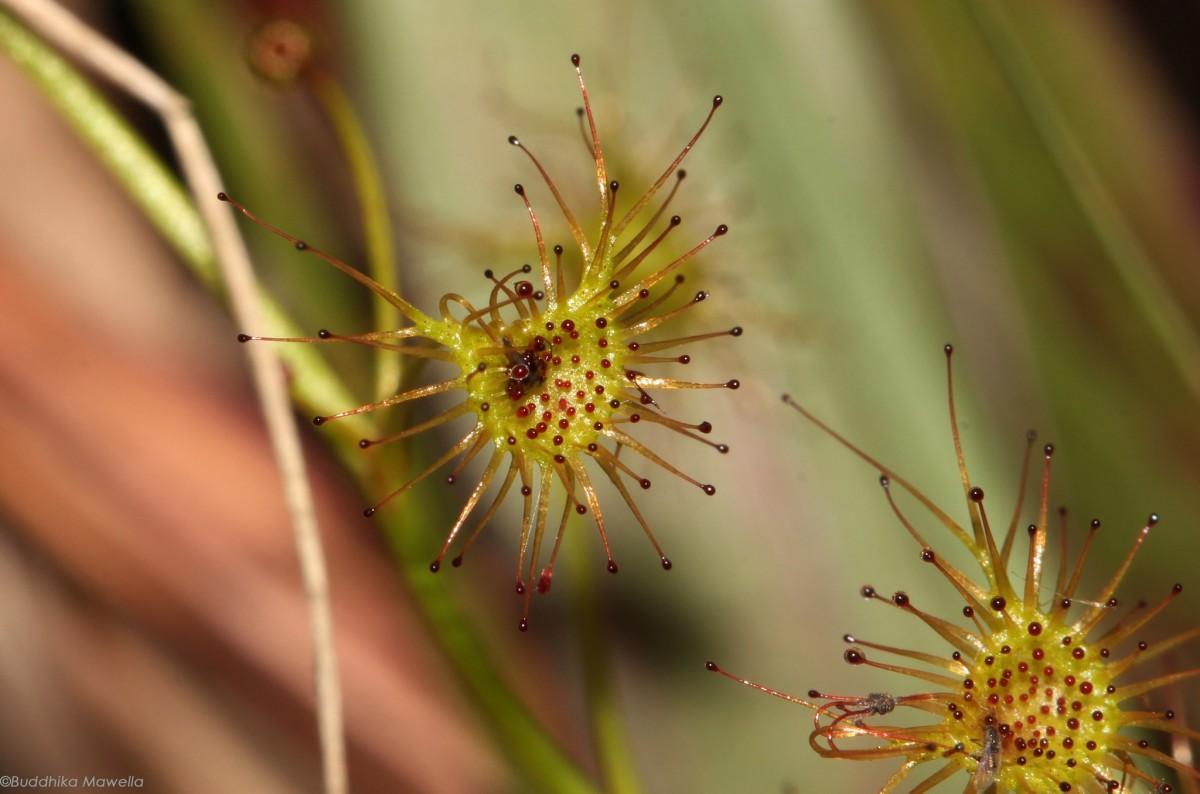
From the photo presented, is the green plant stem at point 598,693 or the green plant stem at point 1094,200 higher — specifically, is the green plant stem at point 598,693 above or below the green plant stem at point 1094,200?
below

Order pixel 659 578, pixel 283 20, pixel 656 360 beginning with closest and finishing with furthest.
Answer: pixel 656 360, pixel 283 20, pixel 659 578

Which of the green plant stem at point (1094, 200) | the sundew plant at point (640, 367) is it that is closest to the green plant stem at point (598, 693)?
the sundew plant at point (640, 367)

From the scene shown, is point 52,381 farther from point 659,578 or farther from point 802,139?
point 802,139

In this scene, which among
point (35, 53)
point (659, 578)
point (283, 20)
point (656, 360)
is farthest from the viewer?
point (659, 578)

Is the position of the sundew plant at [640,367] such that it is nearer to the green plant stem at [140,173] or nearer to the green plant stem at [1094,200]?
the green plant stem at [1094,200]

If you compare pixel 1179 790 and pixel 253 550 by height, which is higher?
pixel 253 550

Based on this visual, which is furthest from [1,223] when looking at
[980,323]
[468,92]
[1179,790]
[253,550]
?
[1179,790]

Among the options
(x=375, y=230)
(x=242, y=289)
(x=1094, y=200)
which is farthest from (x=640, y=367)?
(x=1094, y=200)

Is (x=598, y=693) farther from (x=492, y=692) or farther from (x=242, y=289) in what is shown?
(x=242, y=289)

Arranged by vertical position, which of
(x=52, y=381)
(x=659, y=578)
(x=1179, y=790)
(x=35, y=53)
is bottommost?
(x=1179, y=790)
